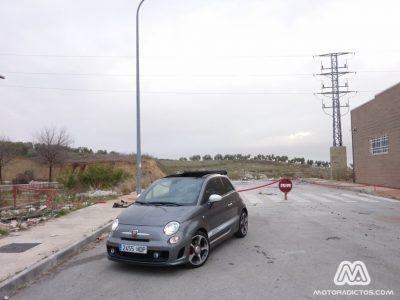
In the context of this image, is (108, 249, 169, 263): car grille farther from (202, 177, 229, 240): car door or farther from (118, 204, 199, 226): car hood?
(202, 177, 229, 240): car door

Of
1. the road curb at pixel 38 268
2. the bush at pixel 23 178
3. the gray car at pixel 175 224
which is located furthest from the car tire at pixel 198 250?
the bush at pixel 23 178

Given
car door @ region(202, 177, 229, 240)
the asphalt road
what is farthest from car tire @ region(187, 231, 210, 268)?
car door @ region(202, 177, 229, 240)

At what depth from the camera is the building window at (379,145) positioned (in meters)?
26.0

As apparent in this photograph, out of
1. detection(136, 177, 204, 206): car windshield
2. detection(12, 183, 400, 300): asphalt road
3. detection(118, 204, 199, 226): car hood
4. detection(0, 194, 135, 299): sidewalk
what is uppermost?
detection(136, 177, 204, 206): car windshield

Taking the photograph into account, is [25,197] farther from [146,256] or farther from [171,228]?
[171,228]

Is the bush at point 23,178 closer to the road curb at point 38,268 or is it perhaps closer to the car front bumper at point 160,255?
the road curb at point 38,268

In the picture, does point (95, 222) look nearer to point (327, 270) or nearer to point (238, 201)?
point (238, 201)

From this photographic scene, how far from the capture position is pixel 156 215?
6695mm

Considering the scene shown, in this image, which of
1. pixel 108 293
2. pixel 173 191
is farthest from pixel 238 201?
pixel 108 293

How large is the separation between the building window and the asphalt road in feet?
58.5

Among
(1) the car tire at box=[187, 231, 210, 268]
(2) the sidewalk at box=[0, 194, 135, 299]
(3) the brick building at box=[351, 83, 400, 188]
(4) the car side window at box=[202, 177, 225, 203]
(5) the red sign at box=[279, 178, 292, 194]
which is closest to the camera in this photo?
(2) the sidewalk at box=[0, 194, 135, 299]

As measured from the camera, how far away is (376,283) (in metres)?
5.53

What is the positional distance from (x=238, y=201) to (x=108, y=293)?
14.0 ft

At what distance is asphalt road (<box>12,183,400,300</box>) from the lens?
17.6 ft
